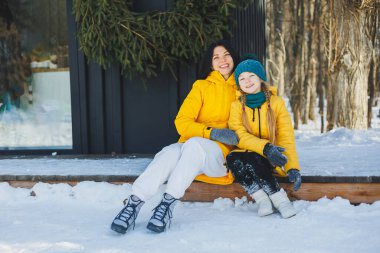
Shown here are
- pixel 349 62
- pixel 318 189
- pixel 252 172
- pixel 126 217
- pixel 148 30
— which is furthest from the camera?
pixel 349 62

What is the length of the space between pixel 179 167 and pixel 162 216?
33cm

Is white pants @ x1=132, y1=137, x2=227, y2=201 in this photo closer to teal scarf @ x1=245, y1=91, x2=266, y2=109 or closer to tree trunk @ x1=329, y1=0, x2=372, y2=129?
teal scarf @ x1=245, y1=91, x2=266, y2=109

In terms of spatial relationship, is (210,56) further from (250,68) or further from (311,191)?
(311,191)

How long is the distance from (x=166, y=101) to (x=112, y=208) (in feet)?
5.22

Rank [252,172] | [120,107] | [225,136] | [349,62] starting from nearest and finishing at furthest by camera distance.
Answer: [252,172]
[225,136]
[120,107]
[349,62]

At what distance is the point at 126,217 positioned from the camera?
2863mm

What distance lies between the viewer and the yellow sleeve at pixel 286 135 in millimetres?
3148

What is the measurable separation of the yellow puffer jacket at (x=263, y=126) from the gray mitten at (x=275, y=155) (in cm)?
12

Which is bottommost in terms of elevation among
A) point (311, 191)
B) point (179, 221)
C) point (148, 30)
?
point (179, 221)

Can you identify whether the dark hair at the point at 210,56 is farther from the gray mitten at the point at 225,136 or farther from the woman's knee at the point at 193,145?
the woman's knee at the point at 193,145

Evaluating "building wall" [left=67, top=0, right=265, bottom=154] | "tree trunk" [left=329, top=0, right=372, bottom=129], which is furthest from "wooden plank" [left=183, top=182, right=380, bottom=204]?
"tree trunk" [left=329, top=0, right=372, bottom=129]

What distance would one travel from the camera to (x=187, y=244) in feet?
8.86

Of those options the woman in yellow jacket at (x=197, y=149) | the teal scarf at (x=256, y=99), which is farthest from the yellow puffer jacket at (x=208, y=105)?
the teal scarf at (x=256, y=99)

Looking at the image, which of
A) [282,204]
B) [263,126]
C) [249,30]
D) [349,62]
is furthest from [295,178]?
[349,62]
